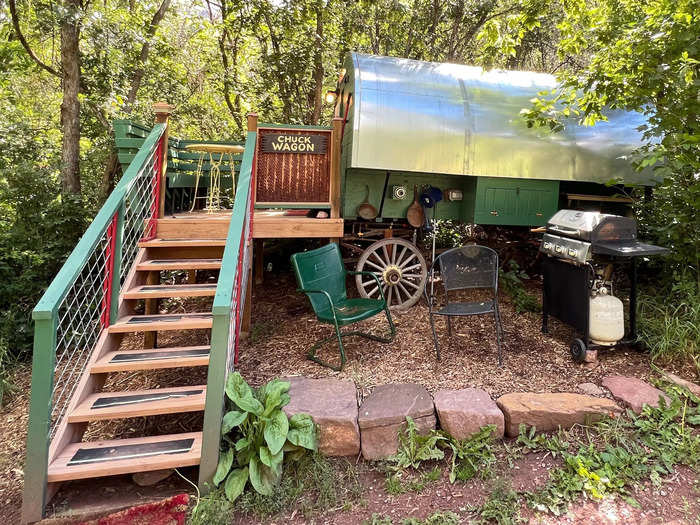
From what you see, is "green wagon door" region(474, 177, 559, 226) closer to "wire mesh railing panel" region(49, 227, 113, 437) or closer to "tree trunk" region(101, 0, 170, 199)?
"wire mesh railing panel" region(49, 227, 113, 437)

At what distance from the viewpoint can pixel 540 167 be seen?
526 cm

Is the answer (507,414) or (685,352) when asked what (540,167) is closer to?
(685,352)

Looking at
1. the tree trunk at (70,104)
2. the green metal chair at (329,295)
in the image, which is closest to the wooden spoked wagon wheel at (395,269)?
the green metal chair at (329,295)

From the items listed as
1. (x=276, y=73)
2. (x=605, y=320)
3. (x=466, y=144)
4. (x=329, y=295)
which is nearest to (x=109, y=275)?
(x=329, y=295)

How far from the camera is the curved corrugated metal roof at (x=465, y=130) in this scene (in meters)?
4.81

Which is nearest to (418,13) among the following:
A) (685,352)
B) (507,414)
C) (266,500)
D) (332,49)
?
(332,49)

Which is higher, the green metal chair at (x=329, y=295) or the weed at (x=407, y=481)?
the green metal chair at (x=329, y=295)

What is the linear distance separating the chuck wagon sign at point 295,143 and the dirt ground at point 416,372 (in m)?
2.05

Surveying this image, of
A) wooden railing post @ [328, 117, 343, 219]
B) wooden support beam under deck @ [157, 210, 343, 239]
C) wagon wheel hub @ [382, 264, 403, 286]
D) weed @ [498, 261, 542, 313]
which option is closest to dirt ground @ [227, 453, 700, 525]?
weed @ [498, 261, 542, 313]

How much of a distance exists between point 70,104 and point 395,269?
503 centimetres

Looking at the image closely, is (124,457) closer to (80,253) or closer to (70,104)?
(80,253)

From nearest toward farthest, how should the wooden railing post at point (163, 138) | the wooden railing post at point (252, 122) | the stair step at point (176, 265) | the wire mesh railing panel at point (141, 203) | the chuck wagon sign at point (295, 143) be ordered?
the stair step at point (176, 265) → the wire mesh railing panel at point (141, 203) → the wooden railing post at point (252, 122) → the wooden railing post at point (163, 138) → the chuck wagon sign at point (295, 143)

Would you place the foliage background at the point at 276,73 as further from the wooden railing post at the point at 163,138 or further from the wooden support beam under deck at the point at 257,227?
the wooden support beam under deck at the point at 257,227

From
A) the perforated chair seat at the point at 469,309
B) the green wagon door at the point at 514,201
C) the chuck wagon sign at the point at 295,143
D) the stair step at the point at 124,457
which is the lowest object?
the stair step at the point at 124,457
